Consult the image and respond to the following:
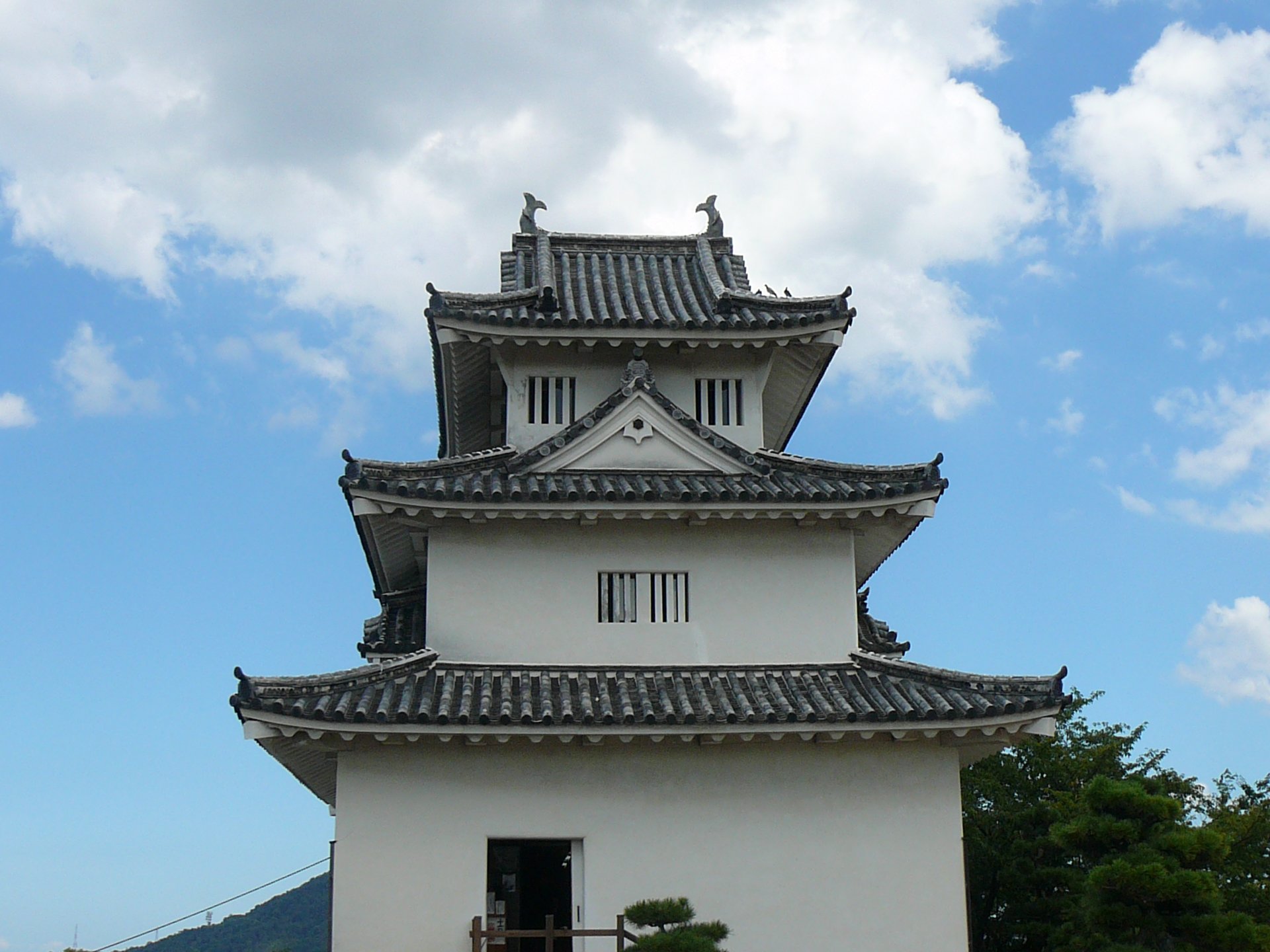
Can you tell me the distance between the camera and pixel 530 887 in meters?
20.2

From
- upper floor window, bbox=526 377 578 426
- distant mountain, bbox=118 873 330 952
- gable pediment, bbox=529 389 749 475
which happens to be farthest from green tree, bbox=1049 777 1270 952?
distant mountain, bbox=118 873 330 952

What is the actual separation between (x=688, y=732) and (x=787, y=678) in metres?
2.12

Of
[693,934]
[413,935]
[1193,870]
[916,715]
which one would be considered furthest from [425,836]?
[1193,870]

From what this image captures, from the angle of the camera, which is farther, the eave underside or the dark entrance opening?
the dark entrance opening

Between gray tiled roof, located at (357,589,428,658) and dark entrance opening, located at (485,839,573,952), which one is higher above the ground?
gray tiled roof, located at (357,589,428,658)

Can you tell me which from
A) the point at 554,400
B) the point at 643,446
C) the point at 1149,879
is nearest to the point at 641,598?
the point at 643,446

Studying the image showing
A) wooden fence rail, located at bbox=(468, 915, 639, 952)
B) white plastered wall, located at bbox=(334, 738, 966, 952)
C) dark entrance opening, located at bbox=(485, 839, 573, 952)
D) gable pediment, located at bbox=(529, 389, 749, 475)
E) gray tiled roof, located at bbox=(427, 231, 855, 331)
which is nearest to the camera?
wooden fence rail, located at bbox=(468, 915, 639, 952)

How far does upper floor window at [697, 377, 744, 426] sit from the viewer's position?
61.6ft

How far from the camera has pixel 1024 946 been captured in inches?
875

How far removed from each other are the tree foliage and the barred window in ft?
18.1

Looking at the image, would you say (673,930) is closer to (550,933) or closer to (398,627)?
(550,933)

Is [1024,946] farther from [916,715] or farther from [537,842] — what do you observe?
[537,842]

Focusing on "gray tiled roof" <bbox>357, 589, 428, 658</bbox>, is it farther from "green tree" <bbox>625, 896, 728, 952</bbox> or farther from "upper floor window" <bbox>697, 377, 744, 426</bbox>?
"green tree" <bbox>625, 896, 728, 952</bbox>

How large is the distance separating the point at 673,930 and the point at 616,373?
29.2 ft
